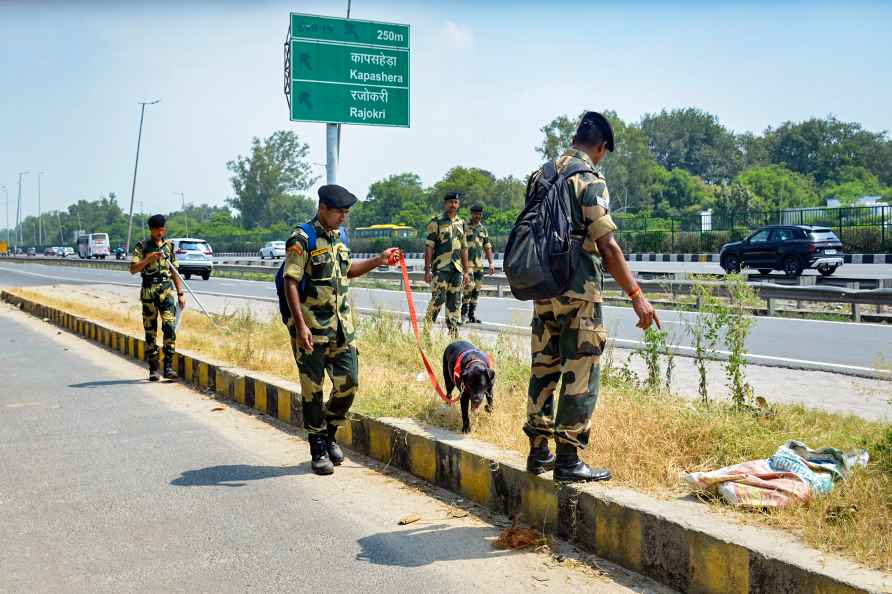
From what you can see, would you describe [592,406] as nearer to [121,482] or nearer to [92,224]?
[121,482]

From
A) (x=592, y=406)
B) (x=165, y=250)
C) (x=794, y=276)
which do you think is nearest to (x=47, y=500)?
(x=592, y=406)

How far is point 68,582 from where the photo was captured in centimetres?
398

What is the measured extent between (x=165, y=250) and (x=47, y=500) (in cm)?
502

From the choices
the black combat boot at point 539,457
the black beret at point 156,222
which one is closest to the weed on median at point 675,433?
the black combat boot at point 539,457

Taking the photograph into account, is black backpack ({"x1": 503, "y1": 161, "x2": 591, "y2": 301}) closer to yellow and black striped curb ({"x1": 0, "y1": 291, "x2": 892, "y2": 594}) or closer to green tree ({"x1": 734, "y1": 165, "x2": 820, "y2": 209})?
yellow and black striped curb ({"x1": 0, "y1": 291, "x2": 892, "y2": 594})

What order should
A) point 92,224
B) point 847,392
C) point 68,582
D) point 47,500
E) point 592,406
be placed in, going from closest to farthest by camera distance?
point 68,582, point 592,406, point 47,500, point 847,392, point 92,224

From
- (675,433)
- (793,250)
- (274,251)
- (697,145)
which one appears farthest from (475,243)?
(697,145)

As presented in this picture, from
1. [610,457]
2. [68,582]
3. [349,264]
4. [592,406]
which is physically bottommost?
[68,582]

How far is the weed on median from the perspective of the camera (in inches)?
146

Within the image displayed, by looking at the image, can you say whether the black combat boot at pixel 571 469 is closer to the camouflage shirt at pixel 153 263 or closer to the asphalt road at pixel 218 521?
the asphalt road at pixel 218 521

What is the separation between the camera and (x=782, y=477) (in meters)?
4.13

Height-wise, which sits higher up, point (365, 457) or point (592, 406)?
point (592, 406)

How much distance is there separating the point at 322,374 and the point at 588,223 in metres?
2.29

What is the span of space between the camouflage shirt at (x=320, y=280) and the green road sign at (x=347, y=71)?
815 centimetres
